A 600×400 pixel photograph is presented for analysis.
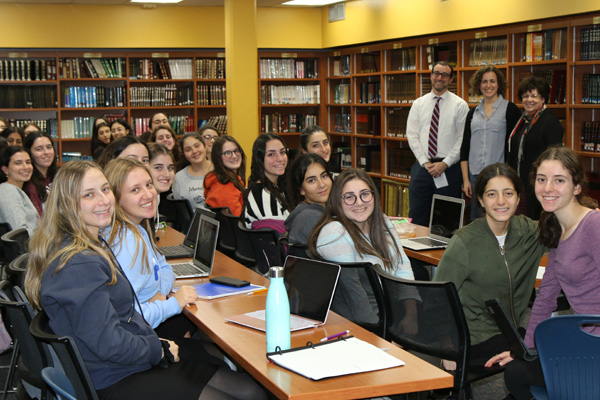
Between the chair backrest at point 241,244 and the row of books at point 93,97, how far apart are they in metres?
5.39

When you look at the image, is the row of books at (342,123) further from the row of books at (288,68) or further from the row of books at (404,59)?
the row of books at (404,59)

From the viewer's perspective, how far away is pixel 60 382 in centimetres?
218

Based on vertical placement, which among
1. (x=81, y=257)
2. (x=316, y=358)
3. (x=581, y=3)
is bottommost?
(x=316, y=358)

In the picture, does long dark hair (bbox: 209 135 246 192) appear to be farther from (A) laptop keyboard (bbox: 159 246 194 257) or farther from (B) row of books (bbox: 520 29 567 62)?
(B) row of books (bbox: 520 29 567 62)

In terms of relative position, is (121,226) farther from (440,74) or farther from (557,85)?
(557,85)

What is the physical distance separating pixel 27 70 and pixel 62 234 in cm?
732

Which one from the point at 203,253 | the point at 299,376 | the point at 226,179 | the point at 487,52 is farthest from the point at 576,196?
the point at 487,52

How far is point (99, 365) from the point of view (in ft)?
7.56

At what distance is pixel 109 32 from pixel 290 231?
635 centimetres

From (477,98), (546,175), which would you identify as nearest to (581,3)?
(477,98)

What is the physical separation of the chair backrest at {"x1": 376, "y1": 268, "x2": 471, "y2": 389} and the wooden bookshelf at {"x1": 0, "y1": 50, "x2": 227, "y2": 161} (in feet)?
23.8

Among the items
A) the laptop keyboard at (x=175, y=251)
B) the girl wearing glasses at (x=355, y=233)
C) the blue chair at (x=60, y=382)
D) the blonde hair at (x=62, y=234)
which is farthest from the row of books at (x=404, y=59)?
the blue chair at (x=60, y=382)

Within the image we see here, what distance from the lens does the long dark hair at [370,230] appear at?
314 centimetres

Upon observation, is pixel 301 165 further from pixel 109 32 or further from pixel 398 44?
pixel 109 32
